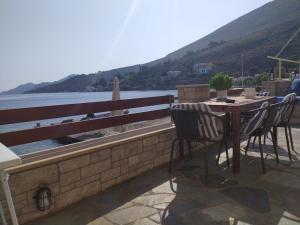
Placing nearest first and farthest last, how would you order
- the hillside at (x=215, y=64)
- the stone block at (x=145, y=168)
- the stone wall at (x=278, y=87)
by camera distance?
the stone block at (x=145, y=168) < the stone wall at (x=278, y=87) < the hillside at (x=215, y=64)

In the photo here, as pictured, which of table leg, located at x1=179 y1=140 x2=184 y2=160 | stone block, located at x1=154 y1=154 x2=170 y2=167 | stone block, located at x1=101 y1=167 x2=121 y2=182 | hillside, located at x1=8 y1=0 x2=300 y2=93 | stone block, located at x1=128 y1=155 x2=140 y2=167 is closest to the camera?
stone block, located at x1=101 y1=167 x2=121 y2=182

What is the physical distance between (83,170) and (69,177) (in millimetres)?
152

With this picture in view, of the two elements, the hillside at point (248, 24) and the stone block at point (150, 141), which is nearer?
the stone block at point (150, 141)

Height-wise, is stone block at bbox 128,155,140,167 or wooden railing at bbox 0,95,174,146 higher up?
wooden railing at bbox 0,95,174,146

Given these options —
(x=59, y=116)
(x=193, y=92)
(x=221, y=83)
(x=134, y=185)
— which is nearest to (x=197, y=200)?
(x=134, y=185)

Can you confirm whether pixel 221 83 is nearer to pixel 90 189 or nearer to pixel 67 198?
pixel 90 189

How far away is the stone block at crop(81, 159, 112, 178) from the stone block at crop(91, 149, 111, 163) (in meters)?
0.04

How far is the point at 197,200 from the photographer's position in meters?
2.46

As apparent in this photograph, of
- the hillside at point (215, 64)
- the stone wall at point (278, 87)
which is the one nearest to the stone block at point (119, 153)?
the stone wall at point (278, 87)

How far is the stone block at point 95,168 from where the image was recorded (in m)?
2.55

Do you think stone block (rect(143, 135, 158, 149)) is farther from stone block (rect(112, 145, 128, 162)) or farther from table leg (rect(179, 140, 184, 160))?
table leg (rect(179, 140, 184, 160))

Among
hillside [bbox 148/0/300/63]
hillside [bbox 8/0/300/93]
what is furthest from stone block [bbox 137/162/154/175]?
hillside [bbox 148/0/300/63]

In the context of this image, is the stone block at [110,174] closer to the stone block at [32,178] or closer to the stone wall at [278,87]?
the stone block at [32,178]

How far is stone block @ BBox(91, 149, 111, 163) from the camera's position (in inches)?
103
